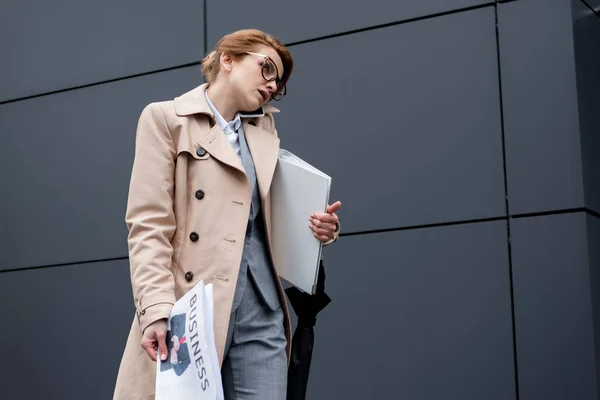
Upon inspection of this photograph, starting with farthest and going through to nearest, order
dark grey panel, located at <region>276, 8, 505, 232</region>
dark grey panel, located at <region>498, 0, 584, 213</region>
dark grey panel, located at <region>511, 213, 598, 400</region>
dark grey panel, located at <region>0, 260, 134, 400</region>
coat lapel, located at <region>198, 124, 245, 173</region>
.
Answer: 1. dark grey panel, located at <region>0, 260, 134, 400</region>
2. dark grey panel, located at <region>276, 8, 505, 232</region>
3. dark grey panel, located at <region>498, 0, 584, 213</region>
4. dark grey panel, located at <region>511, 213, 598, 400</region>
5. coat lapel, located at <region>198, 124, 245, 173</region>

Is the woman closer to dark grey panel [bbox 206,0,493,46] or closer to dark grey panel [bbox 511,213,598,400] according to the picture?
dark grey panel [bbox 511,213,598,400]

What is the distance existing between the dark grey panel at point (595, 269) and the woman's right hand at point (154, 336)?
2.37 m

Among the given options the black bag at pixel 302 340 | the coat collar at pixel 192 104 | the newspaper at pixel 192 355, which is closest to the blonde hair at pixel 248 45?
the coat collar at pixel 192 104

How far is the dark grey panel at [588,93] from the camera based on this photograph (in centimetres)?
485

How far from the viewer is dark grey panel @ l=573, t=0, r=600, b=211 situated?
4.85m

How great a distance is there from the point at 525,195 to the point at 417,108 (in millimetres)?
730

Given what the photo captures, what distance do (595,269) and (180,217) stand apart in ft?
7.56

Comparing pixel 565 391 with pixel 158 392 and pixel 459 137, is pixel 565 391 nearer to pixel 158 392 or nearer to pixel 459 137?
pixel 459 137

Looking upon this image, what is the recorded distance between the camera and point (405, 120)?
5273 mm

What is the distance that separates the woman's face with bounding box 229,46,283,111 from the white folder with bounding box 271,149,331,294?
281 millimetres

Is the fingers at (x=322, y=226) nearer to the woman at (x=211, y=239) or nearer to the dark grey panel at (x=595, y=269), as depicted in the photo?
the woman at (x=211, y=239)

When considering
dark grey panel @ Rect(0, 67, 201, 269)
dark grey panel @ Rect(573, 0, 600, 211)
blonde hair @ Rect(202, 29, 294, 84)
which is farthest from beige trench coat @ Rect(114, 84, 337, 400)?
dark grey panel @ Rect(0, 67, 201, 269)

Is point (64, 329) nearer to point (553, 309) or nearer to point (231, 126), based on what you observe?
point (553, 309)

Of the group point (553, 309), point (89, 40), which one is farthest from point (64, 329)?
point (553, 309)
